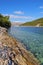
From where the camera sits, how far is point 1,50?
14898 millimetres

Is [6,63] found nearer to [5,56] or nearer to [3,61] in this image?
[3,61]

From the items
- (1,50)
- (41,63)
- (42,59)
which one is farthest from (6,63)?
(42,59)

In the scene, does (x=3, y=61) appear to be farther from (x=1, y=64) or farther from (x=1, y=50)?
(x=1, y=50)

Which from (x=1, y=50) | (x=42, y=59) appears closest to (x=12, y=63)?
(x=1, y=50)

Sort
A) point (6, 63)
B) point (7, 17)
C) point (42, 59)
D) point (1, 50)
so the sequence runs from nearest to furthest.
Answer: point (6, 63) → point (1, 50) → point (42, 59) → point (7, 17)

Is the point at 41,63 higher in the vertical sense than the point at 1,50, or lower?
lower

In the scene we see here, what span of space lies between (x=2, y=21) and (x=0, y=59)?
4825 inches

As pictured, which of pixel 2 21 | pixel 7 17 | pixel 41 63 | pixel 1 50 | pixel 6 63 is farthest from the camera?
pixel 7 17

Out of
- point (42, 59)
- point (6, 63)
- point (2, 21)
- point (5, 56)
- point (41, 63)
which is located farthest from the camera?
point (2, 21)

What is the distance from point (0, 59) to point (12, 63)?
107 centimetres

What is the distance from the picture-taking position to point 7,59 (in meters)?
13.2

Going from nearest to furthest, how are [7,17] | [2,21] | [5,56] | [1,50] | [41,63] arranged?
[5,56] < [1,50] < [41,63] < [2,21] < [7,17]

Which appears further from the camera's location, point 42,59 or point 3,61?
point 42,59

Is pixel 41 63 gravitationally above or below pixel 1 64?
below
